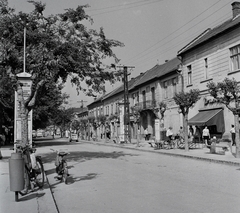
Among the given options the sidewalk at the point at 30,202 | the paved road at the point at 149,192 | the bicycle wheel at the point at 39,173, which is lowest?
the paved road at the point at 149,192

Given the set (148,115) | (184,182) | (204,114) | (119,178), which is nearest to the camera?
(184,182)

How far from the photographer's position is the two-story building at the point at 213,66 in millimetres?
21469

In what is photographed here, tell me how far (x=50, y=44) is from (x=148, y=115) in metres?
27.1

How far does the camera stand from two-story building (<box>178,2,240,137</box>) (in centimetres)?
2147

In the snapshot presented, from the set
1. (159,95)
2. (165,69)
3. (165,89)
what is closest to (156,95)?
(159,95)

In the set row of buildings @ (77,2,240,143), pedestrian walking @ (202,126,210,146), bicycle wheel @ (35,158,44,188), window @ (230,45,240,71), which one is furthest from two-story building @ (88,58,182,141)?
bicycle wheel @ (35,158,44,188)

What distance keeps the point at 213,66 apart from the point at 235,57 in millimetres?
2543

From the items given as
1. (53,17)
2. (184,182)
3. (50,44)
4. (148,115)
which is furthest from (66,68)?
(148,115)

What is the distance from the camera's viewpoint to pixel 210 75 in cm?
2400

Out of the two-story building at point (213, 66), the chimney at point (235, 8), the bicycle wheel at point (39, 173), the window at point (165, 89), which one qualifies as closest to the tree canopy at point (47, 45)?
the bicycle wheel at point (39, 173)

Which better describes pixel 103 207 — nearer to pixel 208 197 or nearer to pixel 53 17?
pixel 208 197

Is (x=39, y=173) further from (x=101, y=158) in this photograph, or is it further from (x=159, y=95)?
(x=159, y=95)

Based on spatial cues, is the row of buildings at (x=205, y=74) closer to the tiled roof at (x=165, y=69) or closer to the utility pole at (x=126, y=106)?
the tiled roof at (x=165, y=69)

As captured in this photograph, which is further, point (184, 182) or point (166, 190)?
point (184, 182)
